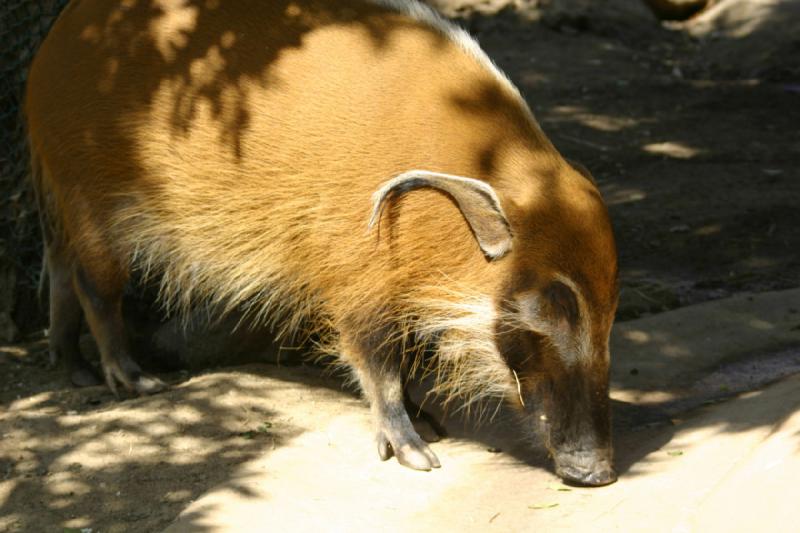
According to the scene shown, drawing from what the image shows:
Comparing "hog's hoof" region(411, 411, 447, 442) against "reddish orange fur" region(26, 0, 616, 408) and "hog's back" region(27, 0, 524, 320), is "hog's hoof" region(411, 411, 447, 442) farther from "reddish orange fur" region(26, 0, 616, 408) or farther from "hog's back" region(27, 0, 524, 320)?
"hog's back" region(27, 0, 524, 320)

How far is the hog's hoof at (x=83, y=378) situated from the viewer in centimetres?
551

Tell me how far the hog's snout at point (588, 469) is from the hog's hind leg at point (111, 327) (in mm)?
2007

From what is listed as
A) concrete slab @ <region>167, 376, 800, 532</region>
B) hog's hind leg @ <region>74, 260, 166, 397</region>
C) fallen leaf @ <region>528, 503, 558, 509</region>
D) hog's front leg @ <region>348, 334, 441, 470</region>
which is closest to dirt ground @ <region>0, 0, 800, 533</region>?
hog's hind leg @ <region>74, 260, 166, 397</region>

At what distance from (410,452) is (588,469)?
734mm

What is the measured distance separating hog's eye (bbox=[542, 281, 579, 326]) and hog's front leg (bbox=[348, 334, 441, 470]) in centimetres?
78

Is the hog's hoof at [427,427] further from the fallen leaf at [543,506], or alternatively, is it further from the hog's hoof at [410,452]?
the fallen leaf at [543,506]

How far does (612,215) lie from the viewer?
A: 25.4ft

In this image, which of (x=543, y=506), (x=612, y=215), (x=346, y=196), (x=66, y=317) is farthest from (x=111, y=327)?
(x=612, y=215)

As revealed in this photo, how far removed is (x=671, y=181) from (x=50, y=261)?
4.45 m

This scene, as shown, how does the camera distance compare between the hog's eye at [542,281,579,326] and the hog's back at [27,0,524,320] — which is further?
the hog's back at [27,0,524,320]

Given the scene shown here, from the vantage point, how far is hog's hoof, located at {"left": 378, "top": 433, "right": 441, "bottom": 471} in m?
A: 4.54

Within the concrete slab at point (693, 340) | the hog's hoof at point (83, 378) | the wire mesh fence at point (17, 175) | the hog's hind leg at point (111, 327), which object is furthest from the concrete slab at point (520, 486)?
the wire mesh fence at point (17, 175)

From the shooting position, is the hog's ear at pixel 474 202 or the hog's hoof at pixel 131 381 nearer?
the hog's ear at pixel 474 202

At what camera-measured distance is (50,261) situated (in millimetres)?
5625
